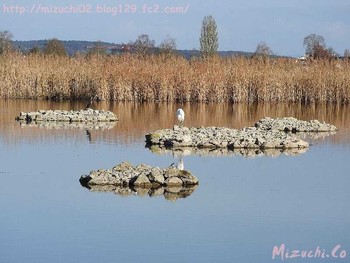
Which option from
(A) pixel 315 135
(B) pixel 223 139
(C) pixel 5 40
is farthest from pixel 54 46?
(B) pixel 223 139

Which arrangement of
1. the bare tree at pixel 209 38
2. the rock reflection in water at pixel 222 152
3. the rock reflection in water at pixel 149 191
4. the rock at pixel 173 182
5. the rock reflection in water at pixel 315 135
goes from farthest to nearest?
the bare tree at pixel 209 38, the rock reflection in water at pixel 315 135, the rock reflection in water at pixel 222 152, the rock at pixel 173 182, the rock reflection in water at pixel 149 191

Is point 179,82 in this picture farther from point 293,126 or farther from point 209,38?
point 209,38

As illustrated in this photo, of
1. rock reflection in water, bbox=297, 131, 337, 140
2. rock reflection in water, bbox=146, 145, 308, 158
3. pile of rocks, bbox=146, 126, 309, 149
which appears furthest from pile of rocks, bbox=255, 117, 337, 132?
rock reflection in water, bbox=146, 145, 308, 158

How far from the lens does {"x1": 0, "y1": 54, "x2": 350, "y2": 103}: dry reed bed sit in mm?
29406

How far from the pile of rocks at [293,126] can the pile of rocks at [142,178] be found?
7.49m

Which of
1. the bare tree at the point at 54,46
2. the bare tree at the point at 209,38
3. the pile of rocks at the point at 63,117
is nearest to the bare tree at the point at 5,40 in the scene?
the bare tree at the point at 54,46

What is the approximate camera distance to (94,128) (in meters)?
20.8

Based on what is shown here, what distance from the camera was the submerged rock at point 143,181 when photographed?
12484 mm

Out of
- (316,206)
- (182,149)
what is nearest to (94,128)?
(182,149)

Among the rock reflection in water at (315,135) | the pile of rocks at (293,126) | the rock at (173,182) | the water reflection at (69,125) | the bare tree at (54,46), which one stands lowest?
the rock at (173,182)

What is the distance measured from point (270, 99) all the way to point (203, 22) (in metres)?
29.0

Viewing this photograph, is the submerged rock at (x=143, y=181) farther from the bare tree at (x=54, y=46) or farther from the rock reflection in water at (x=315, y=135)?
the bare tree at (x=54, y=46)

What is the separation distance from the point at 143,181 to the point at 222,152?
4115 millimetres

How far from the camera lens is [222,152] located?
16.6 metres
